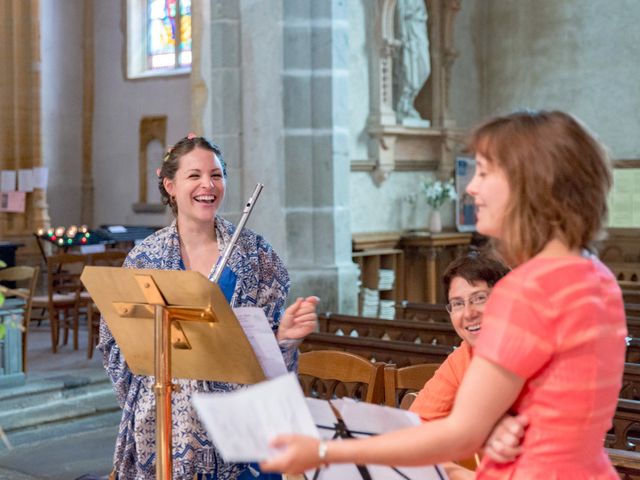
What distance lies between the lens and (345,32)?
7.31 metres

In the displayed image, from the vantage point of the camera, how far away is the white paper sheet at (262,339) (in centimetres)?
250

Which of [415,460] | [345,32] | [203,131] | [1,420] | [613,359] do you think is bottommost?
[1,420]

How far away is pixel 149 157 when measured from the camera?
15.0 metres

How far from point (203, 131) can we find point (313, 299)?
16.6ft

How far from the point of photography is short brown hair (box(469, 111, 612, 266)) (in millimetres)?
1570

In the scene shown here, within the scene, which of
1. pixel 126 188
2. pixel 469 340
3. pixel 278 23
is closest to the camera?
pixel 469 340

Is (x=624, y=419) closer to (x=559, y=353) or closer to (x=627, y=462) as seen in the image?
(x=627, y=462)

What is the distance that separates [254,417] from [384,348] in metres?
3.47

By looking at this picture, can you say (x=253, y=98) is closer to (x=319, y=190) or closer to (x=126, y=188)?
(x=319, y=190)

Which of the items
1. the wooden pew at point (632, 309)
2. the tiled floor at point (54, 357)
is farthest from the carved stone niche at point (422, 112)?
the tiled floor at point (54, 357)

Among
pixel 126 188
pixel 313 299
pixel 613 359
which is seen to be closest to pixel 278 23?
pixel 313 299

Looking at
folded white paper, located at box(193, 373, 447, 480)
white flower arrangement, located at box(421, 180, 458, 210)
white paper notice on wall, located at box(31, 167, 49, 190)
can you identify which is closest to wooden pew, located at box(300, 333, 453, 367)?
folded white paper, located at box(193, 373, 447, 480)

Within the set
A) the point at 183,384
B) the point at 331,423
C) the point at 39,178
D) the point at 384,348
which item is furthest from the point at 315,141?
the point at 39,178

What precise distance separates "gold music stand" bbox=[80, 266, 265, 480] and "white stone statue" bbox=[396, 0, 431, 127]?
7123mm
